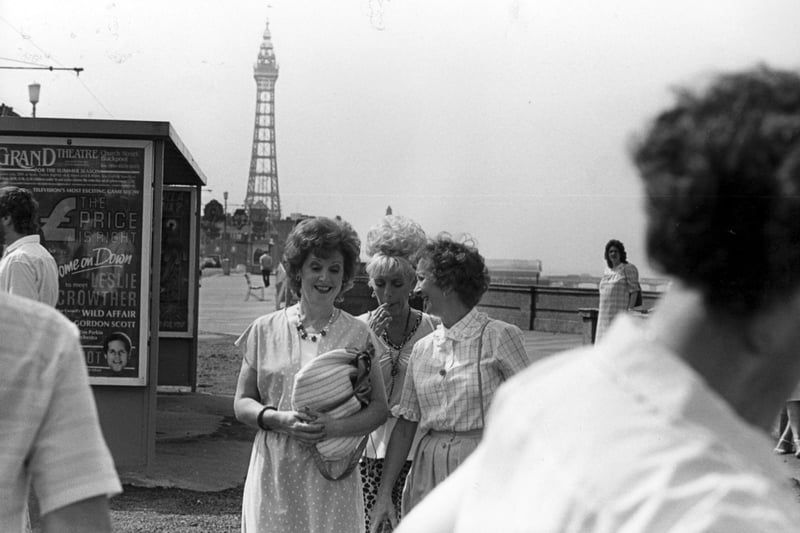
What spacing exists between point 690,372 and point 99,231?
7232mm

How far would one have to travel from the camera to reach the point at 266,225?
89.7 ft

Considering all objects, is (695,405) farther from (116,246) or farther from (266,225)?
(266,225)

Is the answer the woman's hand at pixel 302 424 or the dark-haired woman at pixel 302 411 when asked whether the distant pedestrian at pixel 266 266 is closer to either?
the dark-haired woman at pixel 302 411

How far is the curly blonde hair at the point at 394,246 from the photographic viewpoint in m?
5.00

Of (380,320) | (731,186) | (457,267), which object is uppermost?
(731,186)

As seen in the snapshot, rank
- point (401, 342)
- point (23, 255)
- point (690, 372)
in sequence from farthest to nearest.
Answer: point (23, 255)
point (401, 342)
point (690, 372)

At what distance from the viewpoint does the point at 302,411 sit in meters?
3.81

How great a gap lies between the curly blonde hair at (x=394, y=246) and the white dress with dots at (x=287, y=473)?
0.96 meters

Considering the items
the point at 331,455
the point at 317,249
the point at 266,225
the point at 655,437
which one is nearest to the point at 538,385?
the point at 655,437

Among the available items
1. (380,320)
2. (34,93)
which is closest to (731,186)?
(380,320)

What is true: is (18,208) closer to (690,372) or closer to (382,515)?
(382,515)

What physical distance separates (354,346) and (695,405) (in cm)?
323

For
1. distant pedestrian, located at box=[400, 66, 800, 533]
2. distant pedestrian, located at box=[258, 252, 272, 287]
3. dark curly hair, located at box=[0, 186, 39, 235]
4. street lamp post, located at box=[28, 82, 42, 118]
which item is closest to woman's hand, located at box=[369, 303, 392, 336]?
dark curly hair, located at box=[0, 186, 39, 235]

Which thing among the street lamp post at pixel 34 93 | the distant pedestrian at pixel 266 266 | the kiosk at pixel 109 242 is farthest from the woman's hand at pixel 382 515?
the distant pedestrian at pixel 266 266
